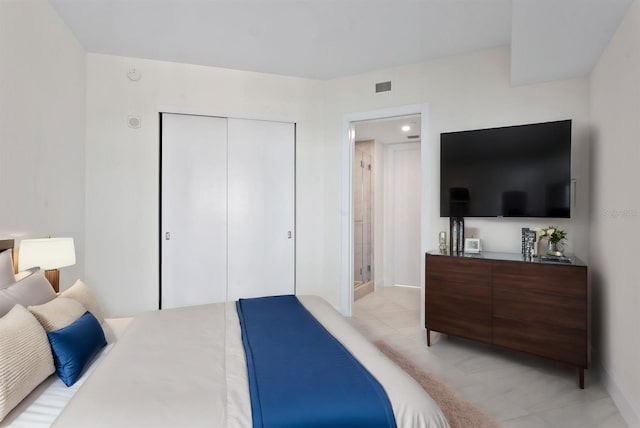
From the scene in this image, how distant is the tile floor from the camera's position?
2.04 meters

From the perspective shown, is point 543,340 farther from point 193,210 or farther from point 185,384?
point 193,210

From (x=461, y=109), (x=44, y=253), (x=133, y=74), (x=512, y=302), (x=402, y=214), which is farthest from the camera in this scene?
(x=402, y=214)

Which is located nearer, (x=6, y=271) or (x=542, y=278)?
(x=6, y=271)

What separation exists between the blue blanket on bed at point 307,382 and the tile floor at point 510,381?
118 cm

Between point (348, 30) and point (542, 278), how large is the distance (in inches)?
96.4

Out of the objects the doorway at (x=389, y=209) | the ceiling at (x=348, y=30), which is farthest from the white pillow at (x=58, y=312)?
the doorway at (x=389, y=209)

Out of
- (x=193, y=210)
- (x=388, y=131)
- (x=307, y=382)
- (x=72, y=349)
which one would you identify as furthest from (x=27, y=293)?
(x=388, y=131)

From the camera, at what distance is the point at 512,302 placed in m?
2.62

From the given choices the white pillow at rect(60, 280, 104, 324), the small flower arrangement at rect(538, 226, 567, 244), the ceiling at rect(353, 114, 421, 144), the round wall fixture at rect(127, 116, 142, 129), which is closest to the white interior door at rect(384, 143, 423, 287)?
the ceiling at rect(353, 114, 421, 144)

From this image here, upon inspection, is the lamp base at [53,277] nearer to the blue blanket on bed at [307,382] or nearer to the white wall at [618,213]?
the blue blanket on bed at [307,382]

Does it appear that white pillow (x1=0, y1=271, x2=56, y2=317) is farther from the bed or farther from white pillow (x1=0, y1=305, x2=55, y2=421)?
the bed

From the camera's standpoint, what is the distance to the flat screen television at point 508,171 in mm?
2674

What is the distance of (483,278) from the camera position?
2.75 meters

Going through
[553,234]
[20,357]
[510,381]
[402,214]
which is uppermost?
[402,214]
